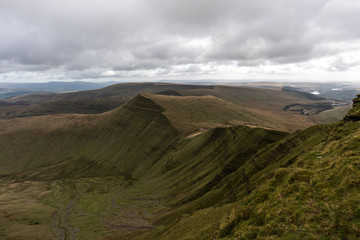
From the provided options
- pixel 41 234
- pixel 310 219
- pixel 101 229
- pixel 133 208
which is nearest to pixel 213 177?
pixel 133 208

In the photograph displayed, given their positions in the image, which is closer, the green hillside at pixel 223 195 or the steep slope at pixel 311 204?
the steep slope at pixel 311 204

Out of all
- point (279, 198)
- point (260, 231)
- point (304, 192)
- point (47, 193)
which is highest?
point (304, 192)

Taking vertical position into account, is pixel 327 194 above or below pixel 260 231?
above

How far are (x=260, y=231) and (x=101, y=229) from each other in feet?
443

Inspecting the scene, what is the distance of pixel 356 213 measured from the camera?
18.3 meters

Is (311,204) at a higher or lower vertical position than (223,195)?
higher

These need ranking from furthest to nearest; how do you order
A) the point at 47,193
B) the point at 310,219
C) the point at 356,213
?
the point at 47,193 → the point at 310,219 → the point at 356,213

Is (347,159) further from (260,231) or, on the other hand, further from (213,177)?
(213,177)

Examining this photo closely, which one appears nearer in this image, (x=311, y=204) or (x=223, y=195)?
(x=311, y=204)

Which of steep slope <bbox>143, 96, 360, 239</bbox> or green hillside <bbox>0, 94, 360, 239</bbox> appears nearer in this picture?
steep slope <bbox>143, 96, 360, 239</bbox>

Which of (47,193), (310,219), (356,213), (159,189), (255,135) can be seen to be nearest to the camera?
(356,213)

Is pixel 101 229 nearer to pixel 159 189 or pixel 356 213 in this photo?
pixel 159 189

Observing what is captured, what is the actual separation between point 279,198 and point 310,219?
6181mm

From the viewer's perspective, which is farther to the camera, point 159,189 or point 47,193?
point 47,193
